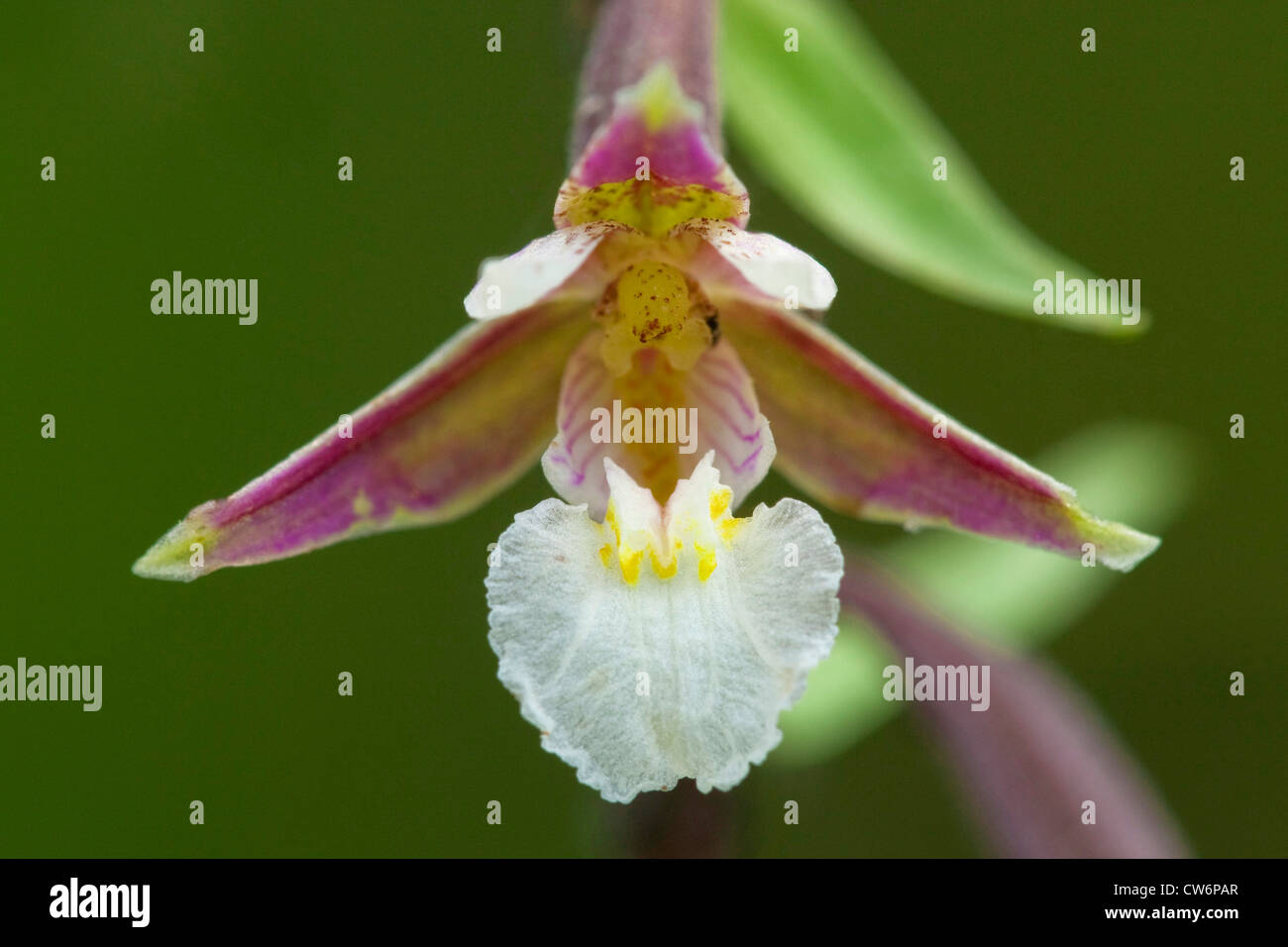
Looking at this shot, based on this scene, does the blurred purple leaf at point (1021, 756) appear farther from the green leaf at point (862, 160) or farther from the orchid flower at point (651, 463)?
the orchid flower at point (651, 463)

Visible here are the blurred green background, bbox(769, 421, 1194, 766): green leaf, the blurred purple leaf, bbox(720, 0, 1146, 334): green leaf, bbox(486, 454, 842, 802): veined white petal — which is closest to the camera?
bbox(486, 454, 842, 802): veined white petal

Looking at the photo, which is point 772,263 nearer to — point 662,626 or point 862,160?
point 662,626

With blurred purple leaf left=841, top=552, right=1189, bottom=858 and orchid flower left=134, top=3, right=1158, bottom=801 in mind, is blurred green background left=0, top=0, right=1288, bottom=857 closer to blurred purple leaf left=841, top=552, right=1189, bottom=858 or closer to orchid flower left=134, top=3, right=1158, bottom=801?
blurred purple leaf left=841, top=552, right=1189, bottom=858

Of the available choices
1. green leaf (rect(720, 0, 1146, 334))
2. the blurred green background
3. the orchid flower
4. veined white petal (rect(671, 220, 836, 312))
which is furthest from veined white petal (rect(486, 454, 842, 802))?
the blurred green background

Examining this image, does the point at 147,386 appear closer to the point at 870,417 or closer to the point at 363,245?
the point at 363,245
